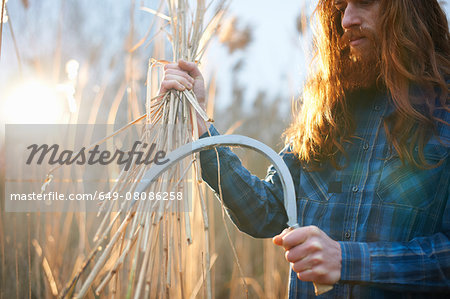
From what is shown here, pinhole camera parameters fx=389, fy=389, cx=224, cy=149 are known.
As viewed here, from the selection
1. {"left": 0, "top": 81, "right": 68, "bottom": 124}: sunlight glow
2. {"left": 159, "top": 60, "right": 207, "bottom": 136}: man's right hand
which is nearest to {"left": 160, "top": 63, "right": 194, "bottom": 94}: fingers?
{"left": 159, "top": 60, "right": 207, "bottom": 136}: man's right hand

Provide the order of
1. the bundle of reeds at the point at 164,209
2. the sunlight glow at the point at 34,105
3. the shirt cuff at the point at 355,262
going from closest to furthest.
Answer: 1. the bundle of reeds at the point at 164,209
2. the shirt cuff at the point at 355,262
3. the sunlight glow at the point at 34,105

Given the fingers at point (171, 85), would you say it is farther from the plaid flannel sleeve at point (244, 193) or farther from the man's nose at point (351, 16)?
the man's nose at point (351, 16)

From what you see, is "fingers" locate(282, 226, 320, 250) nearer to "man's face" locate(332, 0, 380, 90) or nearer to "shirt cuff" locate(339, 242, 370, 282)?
"shirt cuff" locate(339, 242, 370, 282)

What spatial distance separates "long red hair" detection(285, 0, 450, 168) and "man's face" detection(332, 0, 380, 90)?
15 millimetres

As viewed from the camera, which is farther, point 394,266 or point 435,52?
point 435,52

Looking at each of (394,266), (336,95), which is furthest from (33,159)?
(394,266)

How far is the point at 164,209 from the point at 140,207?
0.04 meters

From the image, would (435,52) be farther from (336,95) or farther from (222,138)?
(222,138)

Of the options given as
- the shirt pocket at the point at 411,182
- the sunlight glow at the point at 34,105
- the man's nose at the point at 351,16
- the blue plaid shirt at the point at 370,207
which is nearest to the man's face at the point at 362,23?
the man's nose at the point at 351,16

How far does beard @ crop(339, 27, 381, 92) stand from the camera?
0.86 metres

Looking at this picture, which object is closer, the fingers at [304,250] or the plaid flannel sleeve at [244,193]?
the fingers at [304,250]

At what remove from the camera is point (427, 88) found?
0.80m

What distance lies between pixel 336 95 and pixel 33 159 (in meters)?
0.94

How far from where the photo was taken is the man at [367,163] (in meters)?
0.68
